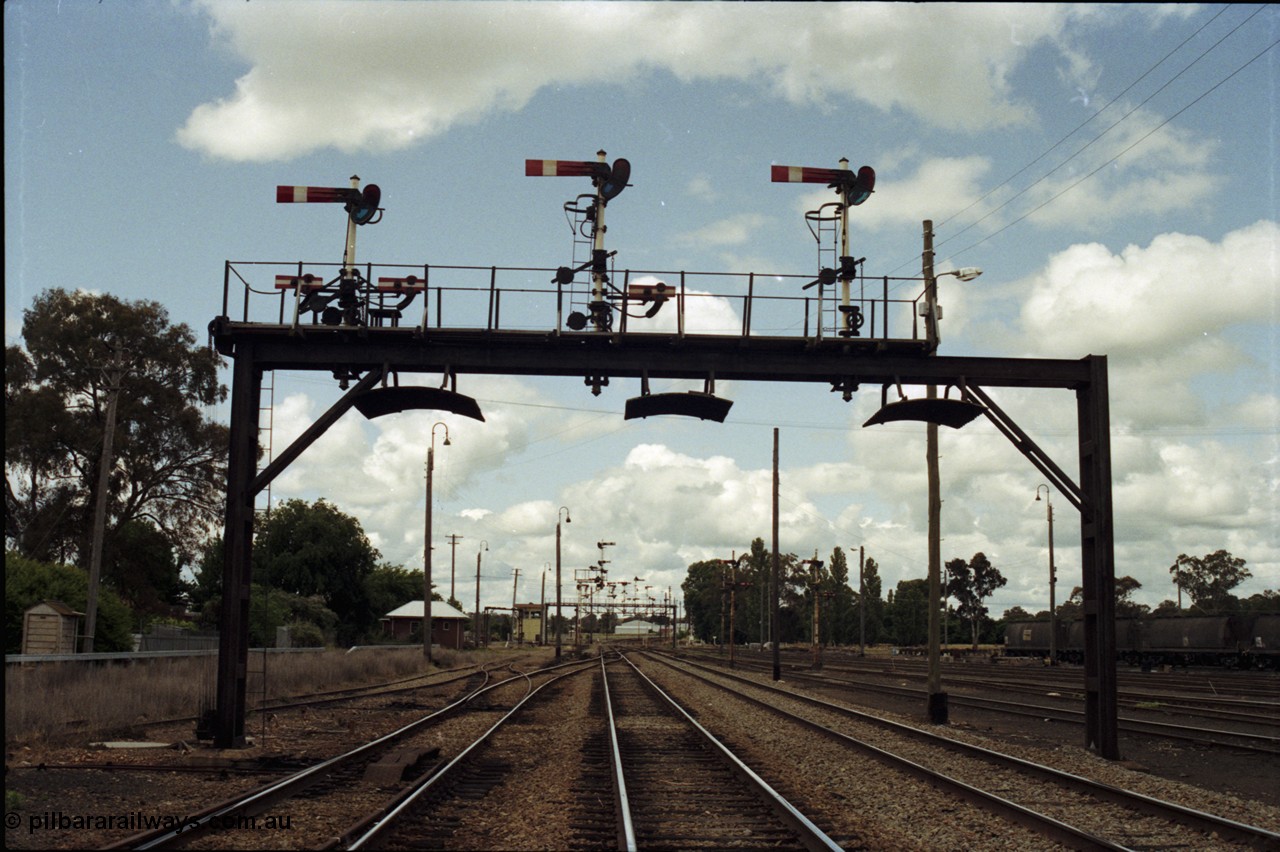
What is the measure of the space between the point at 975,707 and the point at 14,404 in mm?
39861

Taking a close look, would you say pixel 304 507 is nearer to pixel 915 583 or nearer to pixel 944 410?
pixel 944 410

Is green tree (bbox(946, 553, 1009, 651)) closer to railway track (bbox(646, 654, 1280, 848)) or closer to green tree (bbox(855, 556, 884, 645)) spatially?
green tree (bbox(855, 556, 884, 645))

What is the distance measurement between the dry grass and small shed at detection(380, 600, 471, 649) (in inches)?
1969

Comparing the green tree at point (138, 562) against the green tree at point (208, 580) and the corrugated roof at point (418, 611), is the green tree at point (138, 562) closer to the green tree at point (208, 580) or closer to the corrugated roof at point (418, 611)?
the green tree at point (208, 580)

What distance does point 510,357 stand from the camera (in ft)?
55.2

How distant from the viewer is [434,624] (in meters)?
82.5

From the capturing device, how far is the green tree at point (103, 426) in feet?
154

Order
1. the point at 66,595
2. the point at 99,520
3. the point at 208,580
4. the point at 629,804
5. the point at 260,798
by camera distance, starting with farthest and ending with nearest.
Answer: the point at 208,580 < the point at 66,595 < the point at 99,520 < the point at 629,804 < the point at 260,798

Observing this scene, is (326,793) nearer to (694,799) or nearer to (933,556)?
(694,799)

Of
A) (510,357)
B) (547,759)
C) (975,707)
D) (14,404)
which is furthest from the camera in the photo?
(14,404)

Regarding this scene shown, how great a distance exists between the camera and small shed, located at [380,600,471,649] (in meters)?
82.2

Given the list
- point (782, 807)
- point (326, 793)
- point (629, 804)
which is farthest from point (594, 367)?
point (782, 807)

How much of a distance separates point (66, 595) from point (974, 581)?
10726 cm

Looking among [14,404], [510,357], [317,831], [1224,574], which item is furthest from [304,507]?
[1224,574]
